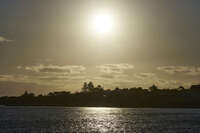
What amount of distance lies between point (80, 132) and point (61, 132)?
6.12 metres

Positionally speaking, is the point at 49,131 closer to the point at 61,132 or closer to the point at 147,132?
the point at 61,132

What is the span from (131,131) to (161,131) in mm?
9558

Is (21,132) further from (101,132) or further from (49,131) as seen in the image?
(101,132)

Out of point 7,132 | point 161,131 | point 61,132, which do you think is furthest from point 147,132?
point 7,132

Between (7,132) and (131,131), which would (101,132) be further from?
(7,132)

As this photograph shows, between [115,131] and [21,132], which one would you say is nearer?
[21,132]

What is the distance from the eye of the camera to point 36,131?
118000mm

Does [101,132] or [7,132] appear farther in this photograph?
[101,132]

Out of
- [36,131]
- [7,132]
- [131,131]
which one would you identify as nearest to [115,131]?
[131,131]

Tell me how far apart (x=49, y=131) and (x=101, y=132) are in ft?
53.7

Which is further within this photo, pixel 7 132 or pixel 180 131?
pixel 180 131

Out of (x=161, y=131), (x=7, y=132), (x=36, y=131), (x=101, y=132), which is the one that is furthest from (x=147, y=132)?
(x=7, y=132)

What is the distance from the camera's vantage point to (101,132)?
12038 cm

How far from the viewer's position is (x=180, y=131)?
121 meters
